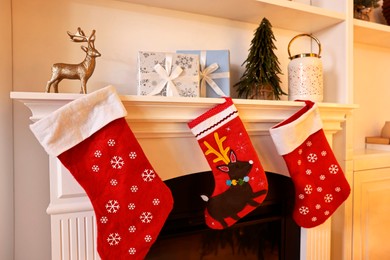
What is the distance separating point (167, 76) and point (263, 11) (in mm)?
584

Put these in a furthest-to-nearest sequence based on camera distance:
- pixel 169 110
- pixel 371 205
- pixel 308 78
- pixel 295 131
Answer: pixel 371 205 < pixel 308 78 < pixel 295 131 < pixel 169 110

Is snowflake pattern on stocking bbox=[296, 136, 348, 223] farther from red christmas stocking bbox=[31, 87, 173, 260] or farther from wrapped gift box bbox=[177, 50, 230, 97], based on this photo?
red christmas stocking bbox=[31, 87, 173, 260]

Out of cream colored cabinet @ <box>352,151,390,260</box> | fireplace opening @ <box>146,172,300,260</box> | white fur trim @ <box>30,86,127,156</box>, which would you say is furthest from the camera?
cream colored cabinet @ <box>352,151,390,260</box>

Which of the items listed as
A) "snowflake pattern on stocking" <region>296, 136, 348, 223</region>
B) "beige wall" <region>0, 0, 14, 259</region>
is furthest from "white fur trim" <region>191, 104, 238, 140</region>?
"beige wall" <region>0, 0, 14, 259</region>

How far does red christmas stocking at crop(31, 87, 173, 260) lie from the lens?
2.12 feet

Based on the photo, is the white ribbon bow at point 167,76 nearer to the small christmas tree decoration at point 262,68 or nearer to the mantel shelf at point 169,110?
the mantel shelf at point 169,110

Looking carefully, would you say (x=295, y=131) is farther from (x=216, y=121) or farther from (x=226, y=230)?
(x=226, y=230)

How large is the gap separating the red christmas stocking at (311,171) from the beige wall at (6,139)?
3.15ft

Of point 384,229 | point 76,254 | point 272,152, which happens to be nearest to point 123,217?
point 76,254

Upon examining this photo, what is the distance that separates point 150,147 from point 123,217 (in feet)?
0.80

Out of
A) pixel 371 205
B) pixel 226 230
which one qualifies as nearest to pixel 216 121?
pixel 226 230

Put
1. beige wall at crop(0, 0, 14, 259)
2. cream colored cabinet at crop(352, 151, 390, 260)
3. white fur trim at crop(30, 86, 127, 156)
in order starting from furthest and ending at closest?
1. cream colored cabinet at crop(352, 151, 390, 260)
2. beige wall at crop(0, 0, 14, 259)
3. white fur trim at crop(30, 86, 127, 156)

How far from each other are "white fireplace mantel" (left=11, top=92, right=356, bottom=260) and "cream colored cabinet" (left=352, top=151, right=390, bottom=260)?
314 mm

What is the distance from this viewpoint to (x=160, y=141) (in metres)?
0.82
